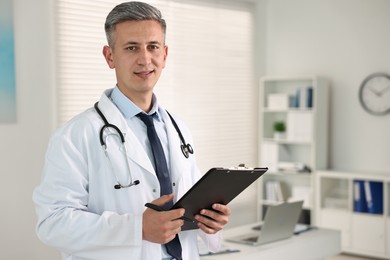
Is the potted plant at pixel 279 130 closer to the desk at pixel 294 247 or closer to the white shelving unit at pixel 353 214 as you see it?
the white shelving unit at pixel 353 214

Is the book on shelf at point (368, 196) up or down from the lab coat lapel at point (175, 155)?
down

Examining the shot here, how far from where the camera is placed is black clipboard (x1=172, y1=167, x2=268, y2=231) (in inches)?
67.1

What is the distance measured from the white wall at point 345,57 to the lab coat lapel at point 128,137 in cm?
475

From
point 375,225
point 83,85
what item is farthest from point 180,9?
point 375,225

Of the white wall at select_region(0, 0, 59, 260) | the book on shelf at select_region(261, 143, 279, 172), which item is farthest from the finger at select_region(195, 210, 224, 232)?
the book on shelf at select_region(261, 143, 279, 172)

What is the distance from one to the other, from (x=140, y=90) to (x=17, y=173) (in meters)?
3.12

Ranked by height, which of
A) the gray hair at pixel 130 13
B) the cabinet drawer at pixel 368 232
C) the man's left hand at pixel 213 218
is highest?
the gray hair at pixel 130 13

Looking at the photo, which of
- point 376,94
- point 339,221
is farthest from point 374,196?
point 376,94

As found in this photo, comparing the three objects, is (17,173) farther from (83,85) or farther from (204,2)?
(204,2)

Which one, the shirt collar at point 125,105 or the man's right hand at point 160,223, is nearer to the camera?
the man's right hand at point 160,223

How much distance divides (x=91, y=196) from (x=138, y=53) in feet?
1.52

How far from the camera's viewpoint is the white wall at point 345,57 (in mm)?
6121

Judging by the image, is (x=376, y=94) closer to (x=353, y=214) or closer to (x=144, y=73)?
(x=353, y=214)

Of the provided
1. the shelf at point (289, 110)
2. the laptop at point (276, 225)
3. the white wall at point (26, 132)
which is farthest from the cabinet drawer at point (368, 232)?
the white wall at point (26, 132)
